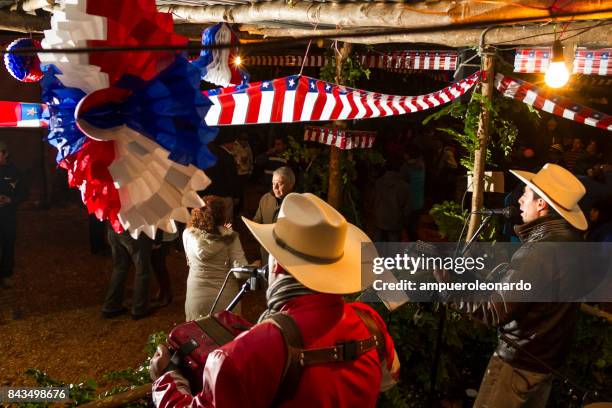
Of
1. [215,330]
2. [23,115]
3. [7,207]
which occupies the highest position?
[23,115]

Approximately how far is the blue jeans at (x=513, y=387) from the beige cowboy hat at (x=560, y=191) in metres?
1.02

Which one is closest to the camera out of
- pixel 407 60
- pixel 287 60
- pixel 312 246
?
pixel 312 246

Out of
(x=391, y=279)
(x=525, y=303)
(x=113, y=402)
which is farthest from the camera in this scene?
(x=391, y=279)

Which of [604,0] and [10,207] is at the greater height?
[604,0]

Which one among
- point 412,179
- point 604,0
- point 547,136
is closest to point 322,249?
point 604,0

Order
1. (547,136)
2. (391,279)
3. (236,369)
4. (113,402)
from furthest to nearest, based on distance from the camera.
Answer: (547,136), (391,279), (113,402), (236,369)

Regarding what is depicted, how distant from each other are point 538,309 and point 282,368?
214 cm

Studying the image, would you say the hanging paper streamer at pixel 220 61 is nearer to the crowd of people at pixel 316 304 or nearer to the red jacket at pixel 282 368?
the crowd of people at pixel 316 304

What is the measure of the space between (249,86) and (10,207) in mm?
4143

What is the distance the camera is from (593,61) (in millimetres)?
5688

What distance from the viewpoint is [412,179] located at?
9125 millimetres

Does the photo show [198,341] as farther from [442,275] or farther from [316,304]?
[442,275]

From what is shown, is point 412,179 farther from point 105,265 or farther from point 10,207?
point 10,207

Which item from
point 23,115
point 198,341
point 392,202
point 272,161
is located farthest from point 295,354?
point 272,161
